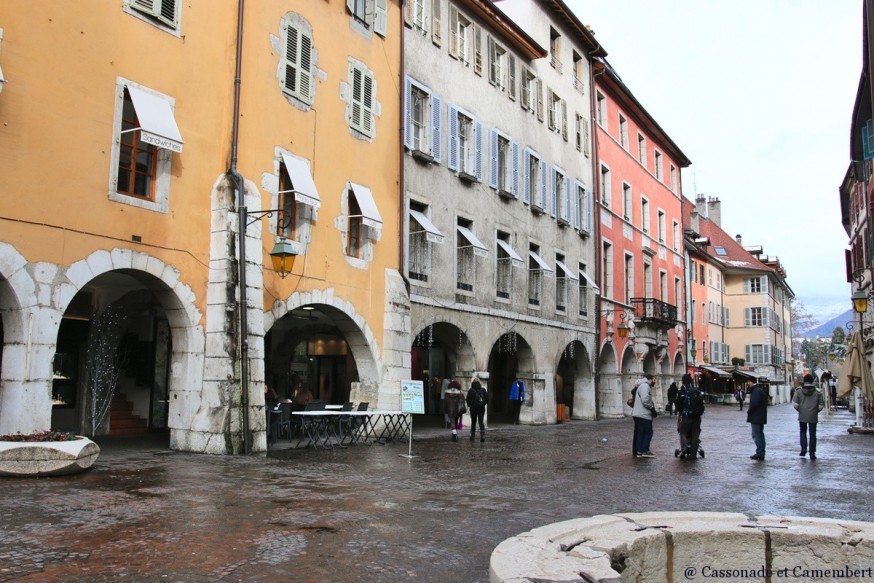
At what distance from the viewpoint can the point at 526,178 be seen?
2594cm

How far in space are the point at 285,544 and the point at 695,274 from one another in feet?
157

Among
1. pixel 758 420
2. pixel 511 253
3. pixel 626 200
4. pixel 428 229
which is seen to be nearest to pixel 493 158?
pixel 511 253

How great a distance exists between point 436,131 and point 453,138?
87 centimetres

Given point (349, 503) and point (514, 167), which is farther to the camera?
point (514, 167)

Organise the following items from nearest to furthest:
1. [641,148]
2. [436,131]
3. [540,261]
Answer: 1. [436,131]
2. [540,261]
3. [641,148]

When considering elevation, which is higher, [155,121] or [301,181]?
[155,121]

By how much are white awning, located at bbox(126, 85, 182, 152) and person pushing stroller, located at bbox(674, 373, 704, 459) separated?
10322mm

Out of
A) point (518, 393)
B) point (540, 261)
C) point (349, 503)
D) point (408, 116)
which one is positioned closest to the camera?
point (349, 503)

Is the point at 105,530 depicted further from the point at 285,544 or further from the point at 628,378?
the point at 628,378

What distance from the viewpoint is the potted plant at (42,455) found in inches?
386

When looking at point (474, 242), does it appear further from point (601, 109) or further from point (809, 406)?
point (601, 109)

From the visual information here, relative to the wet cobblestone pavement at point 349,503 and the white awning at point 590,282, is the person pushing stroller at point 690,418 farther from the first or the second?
the white awning at point 590,282

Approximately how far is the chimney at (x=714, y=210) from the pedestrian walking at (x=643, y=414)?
56.9 m

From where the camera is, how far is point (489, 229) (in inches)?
924
